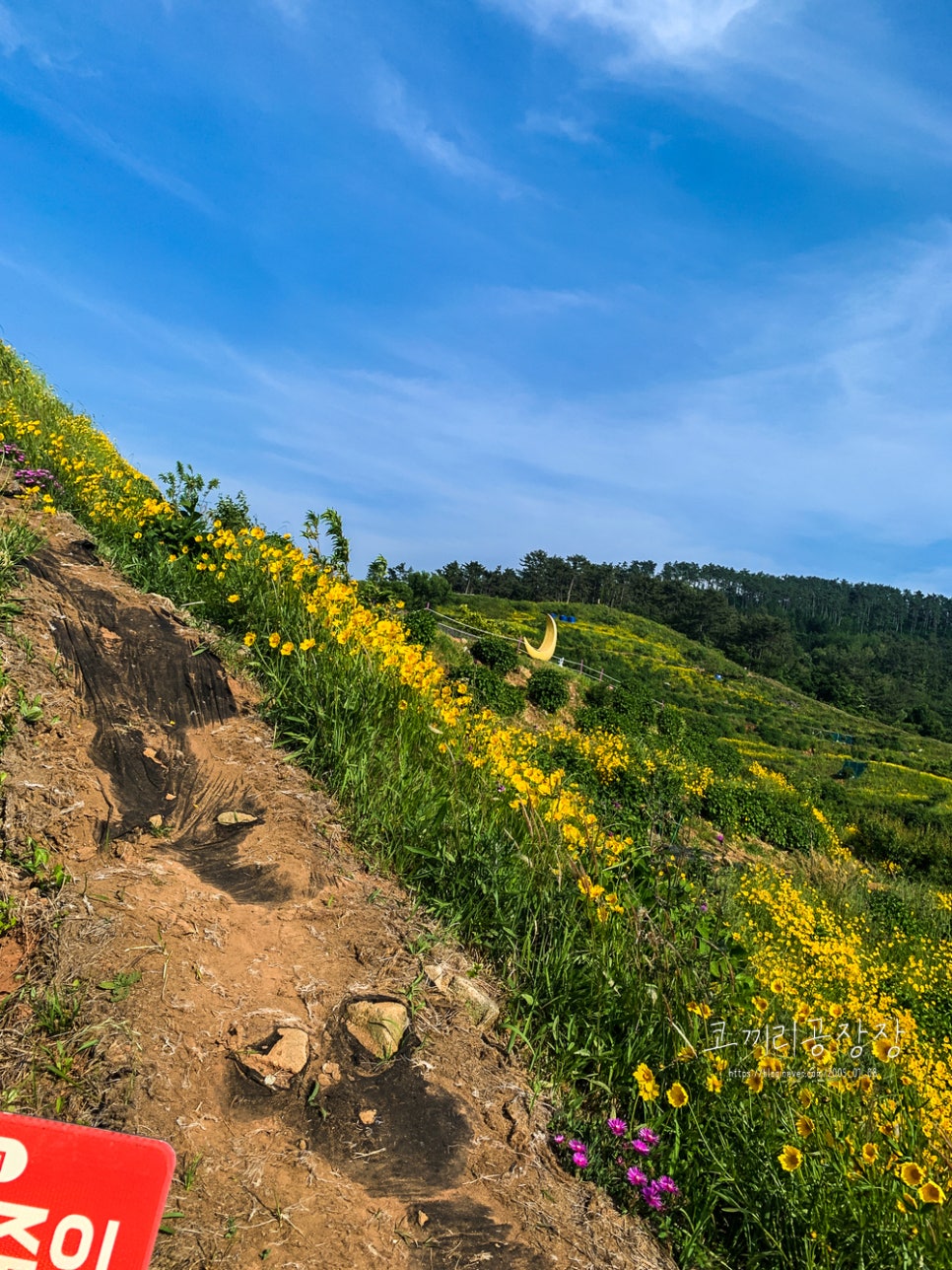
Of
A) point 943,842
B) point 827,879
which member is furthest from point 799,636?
point 827,879

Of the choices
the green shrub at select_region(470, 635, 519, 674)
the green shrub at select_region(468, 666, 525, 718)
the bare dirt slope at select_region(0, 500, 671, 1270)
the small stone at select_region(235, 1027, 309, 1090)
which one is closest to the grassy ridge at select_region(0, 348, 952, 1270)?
the bare dirt slope at select_region(0, 500, 671, 1270)

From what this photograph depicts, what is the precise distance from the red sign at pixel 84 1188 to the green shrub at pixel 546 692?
1954 centimetres

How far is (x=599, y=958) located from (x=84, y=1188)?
6.84 feet

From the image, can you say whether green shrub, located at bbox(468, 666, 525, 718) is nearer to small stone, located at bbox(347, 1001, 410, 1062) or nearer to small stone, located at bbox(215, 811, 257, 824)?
small stone, located at bbox(215, 811, 257, 824)

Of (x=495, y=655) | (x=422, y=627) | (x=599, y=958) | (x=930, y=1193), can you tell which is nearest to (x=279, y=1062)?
(x=599, y=958)

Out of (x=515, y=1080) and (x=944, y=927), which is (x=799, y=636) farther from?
(x=515, y=1080)

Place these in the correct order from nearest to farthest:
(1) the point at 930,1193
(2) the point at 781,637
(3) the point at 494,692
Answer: (1) the point at 930,1193
(3) the point at 494,692
(2) the point at 781,637

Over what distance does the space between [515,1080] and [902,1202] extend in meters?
1.14

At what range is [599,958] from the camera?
282cm

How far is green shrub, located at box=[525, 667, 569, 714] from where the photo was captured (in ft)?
67.2

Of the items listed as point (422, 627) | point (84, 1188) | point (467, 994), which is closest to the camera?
point (84, 1188)

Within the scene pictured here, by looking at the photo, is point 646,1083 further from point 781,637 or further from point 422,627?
point 781,637

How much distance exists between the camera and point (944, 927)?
497 inches

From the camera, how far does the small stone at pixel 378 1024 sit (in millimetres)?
2314
